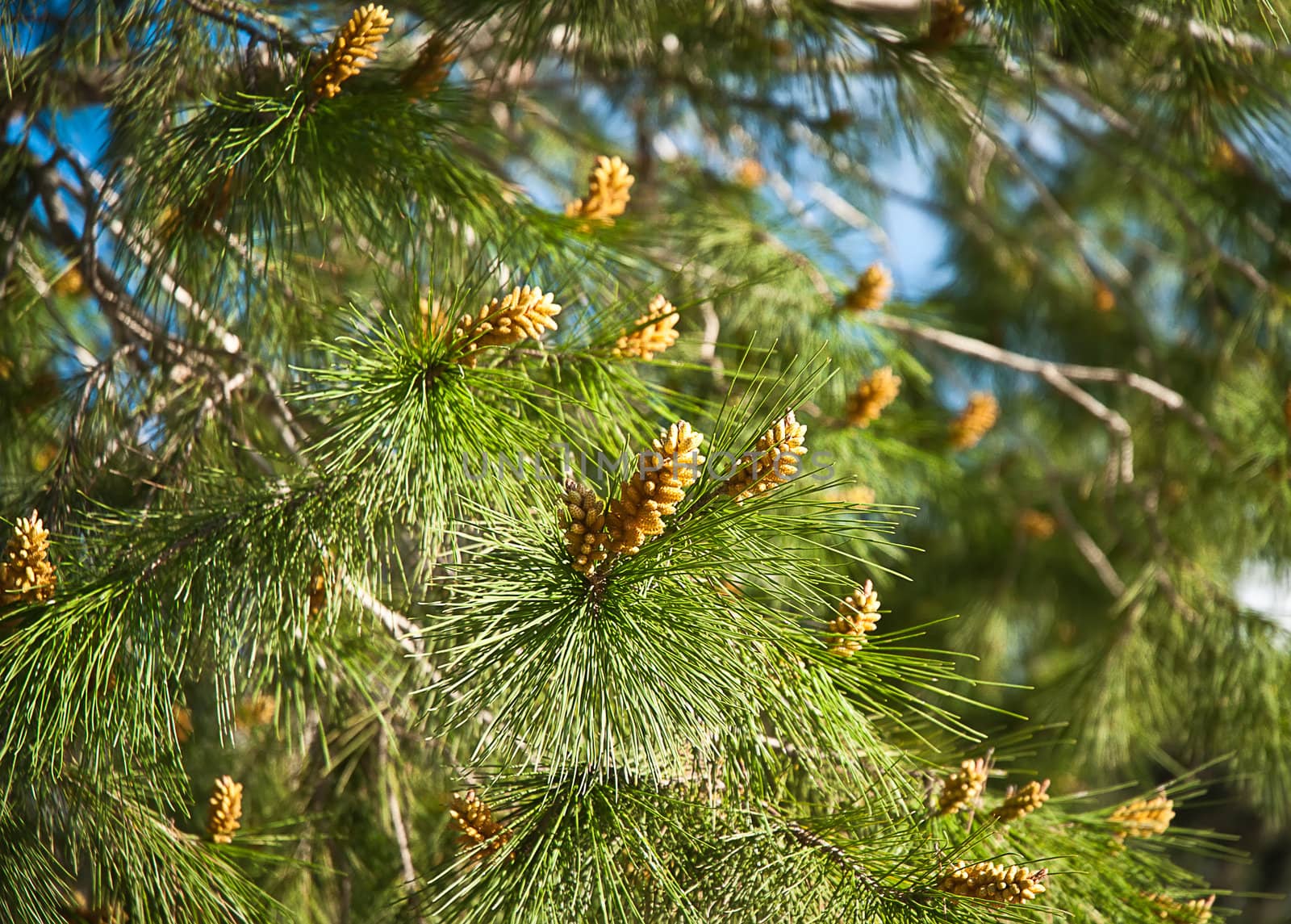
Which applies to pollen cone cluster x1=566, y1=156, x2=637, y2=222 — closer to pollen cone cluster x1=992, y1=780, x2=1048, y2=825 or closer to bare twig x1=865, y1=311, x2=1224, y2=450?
bare twig x1=865, y1=311, x2=1224, y2=450

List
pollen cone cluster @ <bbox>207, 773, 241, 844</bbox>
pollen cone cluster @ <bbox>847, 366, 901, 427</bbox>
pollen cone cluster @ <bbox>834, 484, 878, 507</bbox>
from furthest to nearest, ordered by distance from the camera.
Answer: pollen cone cluster @ <bbox>834, 484, 878, 507</bbox> < pollen cone cluster @ <bbox>847, 366, 901, 427</bbox> < pollen cone cluster @ <bbox>207, 773, 241, 844</bbox>

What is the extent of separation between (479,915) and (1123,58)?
1321mm

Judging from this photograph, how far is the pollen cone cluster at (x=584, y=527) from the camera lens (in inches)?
23.7

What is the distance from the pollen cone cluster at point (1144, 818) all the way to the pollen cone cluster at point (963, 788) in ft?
0.59

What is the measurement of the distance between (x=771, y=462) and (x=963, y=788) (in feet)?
1.07

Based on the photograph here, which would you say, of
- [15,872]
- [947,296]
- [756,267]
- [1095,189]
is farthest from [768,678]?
[1095,189]

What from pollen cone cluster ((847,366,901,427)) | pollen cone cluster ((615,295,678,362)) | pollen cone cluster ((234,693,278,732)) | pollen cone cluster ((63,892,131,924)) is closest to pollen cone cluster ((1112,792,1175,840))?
pollen cone cluster ((847,366,901,427))

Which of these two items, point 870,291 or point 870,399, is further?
point 870,291

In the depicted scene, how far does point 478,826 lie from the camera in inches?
27.7

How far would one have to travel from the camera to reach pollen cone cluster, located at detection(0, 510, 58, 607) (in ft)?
2.27

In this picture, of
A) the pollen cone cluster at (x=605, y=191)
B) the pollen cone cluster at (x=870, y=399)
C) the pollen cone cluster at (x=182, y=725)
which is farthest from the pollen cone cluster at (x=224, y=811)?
the pollen cone cluster at (x=870, y=399)

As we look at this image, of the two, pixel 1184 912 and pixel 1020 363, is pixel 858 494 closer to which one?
pixel 1020 363

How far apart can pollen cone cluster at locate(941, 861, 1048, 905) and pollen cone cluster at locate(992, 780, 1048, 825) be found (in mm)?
81

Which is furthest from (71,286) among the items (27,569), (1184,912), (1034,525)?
(1034,525)
